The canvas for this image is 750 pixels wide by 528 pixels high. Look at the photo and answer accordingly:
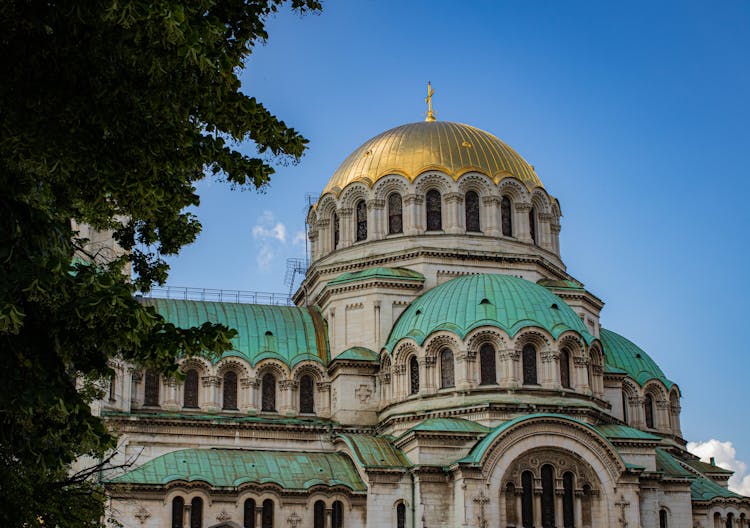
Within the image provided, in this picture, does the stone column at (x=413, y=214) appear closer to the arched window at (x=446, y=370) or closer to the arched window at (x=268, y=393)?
the arched window at (x=446, y=370)

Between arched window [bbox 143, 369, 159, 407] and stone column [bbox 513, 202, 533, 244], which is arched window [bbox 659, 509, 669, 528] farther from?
arched window [bbox 143, 369, 159, 407]

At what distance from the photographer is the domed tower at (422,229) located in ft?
151

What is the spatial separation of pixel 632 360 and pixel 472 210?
10636 mm

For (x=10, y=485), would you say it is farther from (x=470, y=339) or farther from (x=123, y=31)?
(x=470, y=339)

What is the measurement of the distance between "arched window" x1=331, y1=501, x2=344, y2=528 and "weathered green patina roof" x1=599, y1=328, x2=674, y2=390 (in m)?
16.5

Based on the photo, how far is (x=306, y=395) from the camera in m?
45.6

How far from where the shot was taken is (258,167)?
44.8ft

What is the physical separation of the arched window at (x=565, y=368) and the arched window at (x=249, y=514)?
1247cm

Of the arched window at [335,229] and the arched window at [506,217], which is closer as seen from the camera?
the arched window at [506,217]

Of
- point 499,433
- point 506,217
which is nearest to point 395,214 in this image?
point 506,217

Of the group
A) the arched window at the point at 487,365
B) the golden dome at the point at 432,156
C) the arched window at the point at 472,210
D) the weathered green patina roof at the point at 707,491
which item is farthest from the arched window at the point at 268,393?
the weathered green patina roof at the point at 707,491

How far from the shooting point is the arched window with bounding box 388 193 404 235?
47969 mm

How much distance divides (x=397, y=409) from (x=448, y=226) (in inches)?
361

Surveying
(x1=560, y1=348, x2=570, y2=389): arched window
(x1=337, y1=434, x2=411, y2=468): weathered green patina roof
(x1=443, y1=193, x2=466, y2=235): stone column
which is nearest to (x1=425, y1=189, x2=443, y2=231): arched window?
(x1=443, y1=193, x2=466, y2=235): stone column
